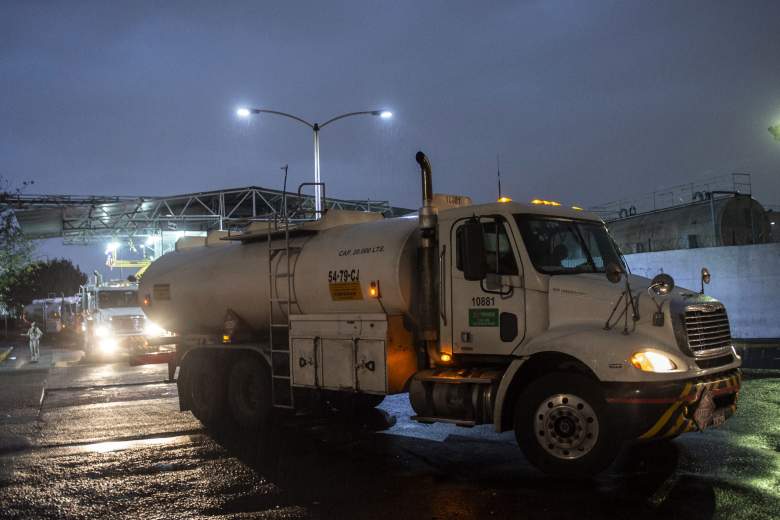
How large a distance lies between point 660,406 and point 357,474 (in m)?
3.16

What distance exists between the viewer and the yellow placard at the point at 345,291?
9258mm

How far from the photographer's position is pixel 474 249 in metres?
7.98

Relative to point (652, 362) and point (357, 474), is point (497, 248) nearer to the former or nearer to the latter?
point (652, 362)

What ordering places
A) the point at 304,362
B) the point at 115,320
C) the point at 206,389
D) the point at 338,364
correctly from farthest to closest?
the point at 115,320, the point at 206,389, the point at 304,362, the point at 338,364

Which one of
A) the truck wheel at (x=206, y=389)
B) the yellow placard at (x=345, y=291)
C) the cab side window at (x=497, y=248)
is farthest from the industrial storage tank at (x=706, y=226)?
the cab side window at (x=497, y=248)

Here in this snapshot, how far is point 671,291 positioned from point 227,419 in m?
7.02

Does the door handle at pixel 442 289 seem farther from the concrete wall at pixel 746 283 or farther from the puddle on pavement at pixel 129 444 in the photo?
the concrete wall at pixel 746 283

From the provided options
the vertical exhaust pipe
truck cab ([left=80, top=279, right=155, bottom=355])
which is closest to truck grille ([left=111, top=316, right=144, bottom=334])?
truck cab ([left=80, top=279, right=155, bottom=355])

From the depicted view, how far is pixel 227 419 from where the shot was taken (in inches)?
453

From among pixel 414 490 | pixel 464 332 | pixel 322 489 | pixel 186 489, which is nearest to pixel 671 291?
pixel 464 332

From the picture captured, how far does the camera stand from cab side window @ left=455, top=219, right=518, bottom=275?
806 centimetres

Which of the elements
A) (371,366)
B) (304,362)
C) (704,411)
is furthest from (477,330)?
(304,362)

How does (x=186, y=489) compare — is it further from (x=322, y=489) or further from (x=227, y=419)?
(x=227, y=419)

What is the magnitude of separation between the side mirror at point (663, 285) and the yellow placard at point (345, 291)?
11.6 feet
